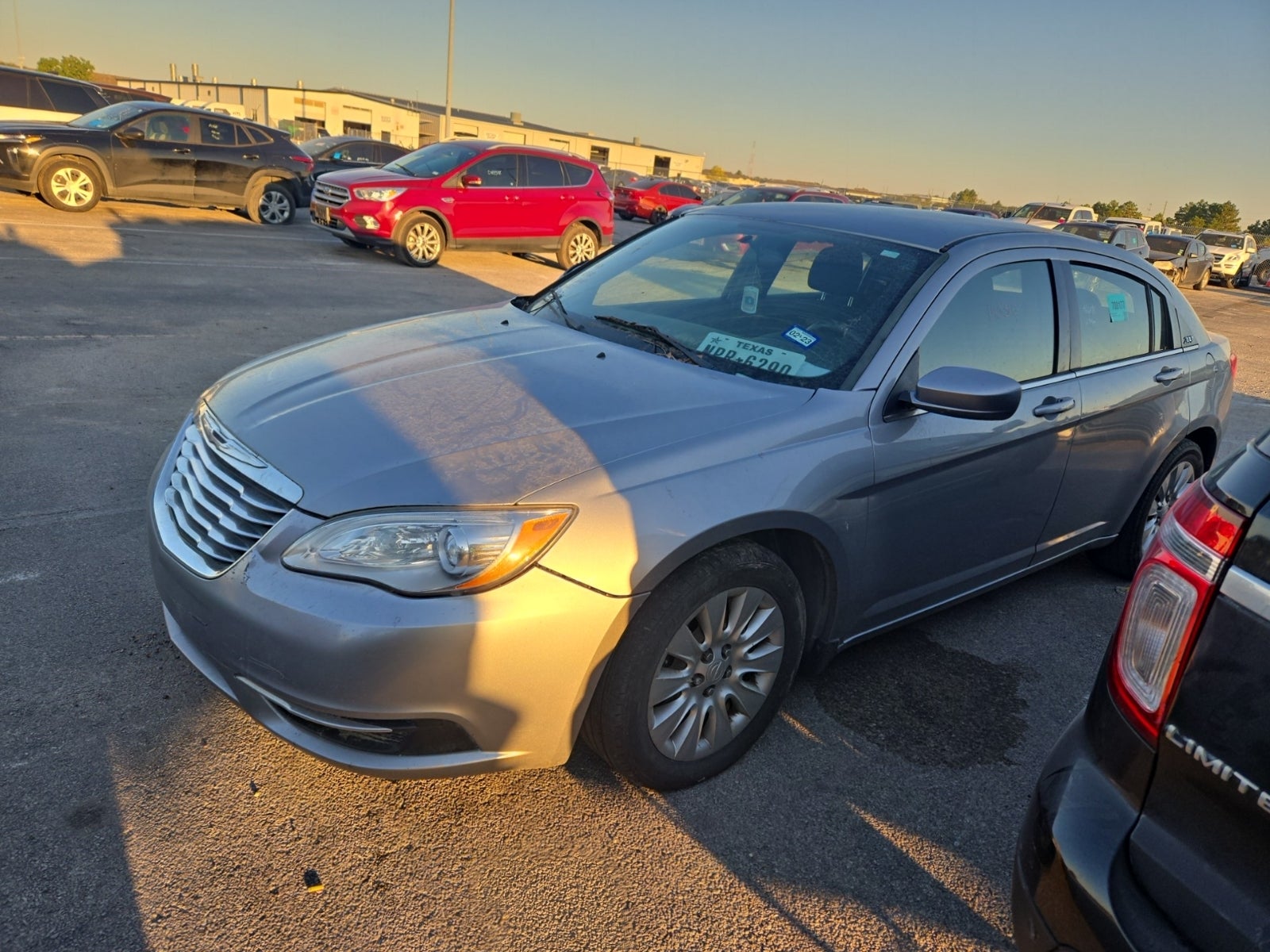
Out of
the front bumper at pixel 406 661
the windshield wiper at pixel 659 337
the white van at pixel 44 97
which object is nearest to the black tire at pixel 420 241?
the white van at pixel 44 97

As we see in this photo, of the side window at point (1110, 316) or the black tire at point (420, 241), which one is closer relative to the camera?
the side window at point (1110, 316)

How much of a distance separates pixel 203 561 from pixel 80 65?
280ft

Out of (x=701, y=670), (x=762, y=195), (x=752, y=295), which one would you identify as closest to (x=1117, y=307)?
(x=752, y=295)

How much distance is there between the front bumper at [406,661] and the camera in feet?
6.84

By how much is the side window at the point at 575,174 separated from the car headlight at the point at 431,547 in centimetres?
1299

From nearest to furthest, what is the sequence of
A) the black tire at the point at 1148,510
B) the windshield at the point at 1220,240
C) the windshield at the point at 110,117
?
the black tire at the point at 1148,510 < the windshield at the point at 110,117 < the windshield at the point at 1220,240

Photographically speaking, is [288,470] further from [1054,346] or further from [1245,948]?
[1054,346]

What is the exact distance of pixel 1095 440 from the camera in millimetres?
3631

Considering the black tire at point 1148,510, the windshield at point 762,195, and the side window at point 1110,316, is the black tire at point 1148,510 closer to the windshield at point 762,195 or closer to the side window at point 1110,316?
the side window at point 1110,316

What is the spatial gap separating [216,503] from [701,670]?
1420mm

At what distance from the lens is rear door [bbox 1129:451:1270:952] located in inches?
54.5

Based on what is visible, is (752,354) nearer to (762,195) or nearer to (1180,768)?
(1180,768)

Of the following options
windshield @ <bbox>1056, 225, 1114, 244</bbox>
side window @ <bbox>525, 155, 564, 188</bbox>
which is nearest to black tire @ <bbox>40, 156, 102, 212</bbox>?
side window @ <bbox>525, 155, 564, 188</bbox>

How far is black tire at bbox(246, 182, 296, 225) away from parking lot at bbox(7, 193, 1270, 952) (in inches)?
491
